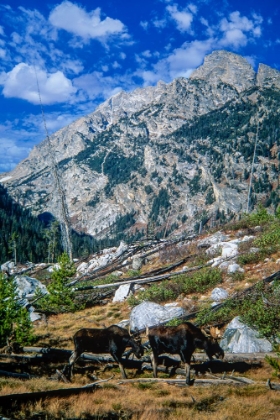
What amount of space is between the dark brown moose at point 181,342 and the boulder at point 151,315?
16.0ft

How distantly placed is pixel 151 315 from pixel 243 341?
5489mm

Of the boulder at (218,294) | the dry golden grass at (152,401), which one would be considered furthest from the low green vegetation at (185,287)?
the dry golden grass at (152,401)

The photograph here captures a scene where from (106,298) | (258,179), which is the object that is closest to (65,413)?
(106,298)

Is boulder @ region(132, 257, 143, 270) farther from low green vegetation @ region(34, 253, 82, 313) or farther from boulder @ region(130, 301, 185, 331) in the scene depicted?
boulder @ region(130, 301, 185, 331)

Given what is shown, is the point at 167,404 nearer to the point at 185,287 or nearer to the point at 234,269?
the point at 185,287

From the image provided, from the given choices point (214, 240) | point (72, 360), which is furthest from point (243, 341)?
point (214, 240)

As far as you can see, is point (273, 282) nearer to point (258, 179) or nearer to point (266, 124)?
point (258, 179)

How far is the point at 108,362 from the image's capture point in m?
11.8

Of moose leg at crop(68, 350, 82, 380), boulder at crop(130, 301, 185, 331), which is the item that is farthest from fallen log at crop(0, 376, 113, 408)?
boulder at crop(130, 301, 185, 331)

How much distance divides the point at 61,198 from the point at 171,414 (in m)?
44.9

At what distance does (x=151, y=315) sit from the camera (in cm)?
1581

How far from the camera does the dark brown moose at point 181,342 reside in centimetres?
986

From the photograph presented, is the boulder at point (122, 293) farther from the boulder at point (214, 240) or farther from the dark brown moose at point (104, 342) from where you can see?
the dark brown moose at point (104, 342)

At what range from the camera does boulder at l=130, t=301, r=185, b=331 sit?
15.4 meters
